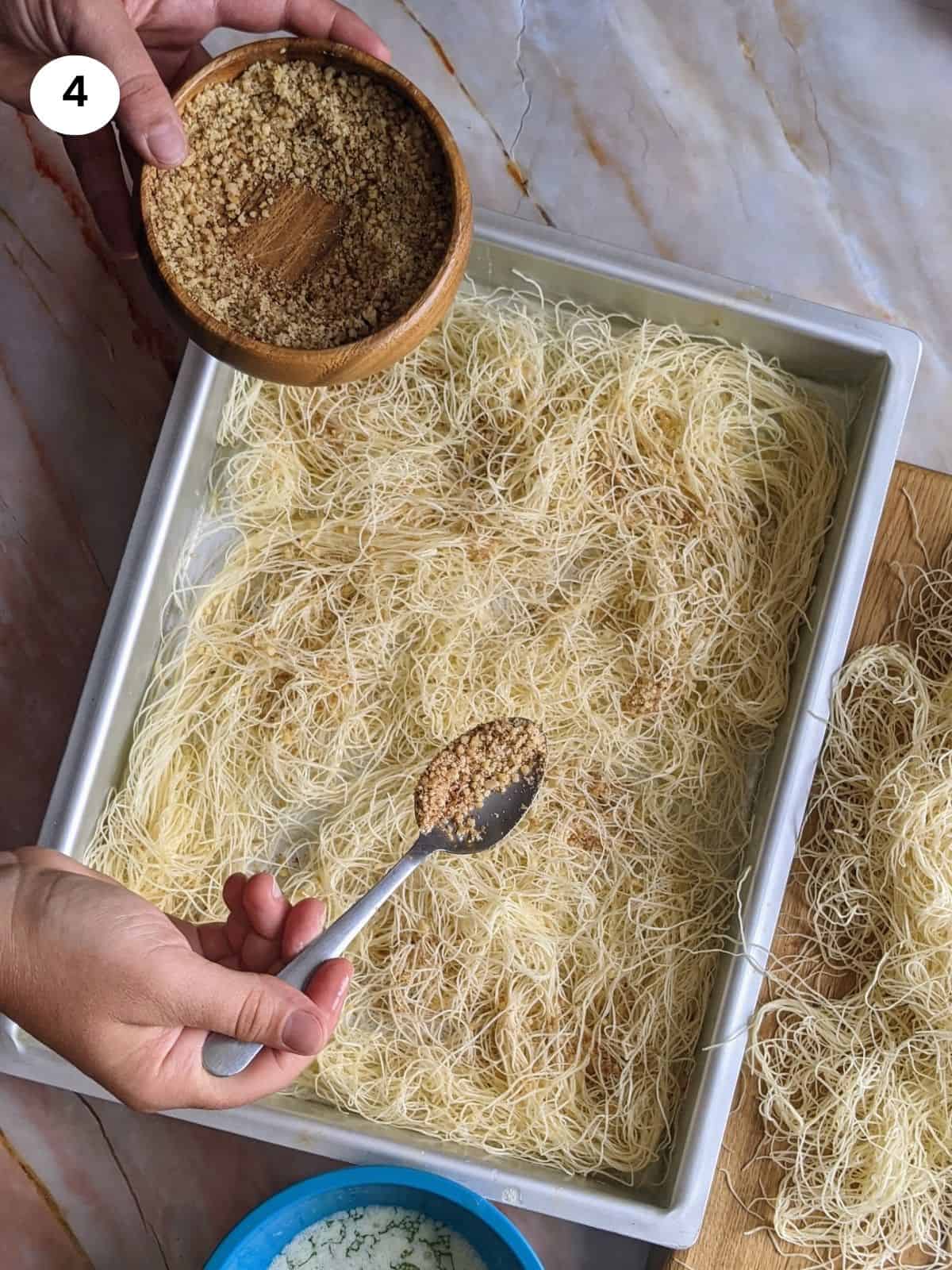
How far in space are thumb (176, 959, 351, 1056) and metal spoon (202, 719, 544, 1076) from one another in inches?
1.5

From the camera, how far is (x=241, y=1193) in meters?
1.19

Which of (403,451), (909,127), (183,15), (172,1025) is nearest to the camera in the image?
(172,1025)

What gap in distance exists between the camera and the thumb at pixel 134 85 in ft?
2.77

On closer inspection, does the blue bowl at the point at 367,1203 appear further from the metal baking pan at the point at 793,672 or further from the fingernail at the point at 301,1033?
the fingernail at the point at 301,1033

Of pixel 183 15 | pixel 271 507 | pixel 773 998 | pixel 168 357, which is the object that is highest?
pixel 183 15

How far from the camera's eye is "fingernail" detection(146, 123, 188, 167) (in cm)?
85

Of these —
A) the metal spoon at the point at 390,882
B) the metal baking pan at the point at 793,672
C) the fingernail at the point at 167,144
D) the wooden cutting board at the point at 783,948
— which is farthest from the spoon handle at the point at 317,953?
the fingernail at the point at 167,144

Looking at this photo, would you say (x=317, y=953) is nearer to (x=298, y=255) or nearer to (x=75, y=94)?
(x=298, y=255)

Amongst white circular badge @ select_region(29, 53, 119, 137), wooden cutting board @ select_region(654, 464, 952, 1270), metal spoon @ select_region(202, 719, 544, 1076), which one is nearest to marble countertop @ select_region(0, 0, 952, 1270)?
wooden cutting board @ select_region(654, 464, 952, 1270)

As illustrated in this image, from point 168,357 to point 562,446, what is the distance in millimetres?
457

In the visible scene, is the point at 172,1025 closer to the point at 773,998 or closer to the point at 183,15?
the point at 773,998

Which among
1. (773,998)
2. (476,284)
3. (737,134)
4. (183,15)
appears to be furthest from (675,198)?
(773,998)

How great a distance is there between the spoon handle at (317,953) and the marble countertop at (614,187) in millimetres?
462

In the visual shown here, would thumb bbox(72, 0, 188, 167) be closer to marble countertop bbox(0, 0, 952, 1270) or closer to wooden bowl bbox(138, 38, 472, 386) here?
wooden bowl bbox(138, 38, 472, 386)
